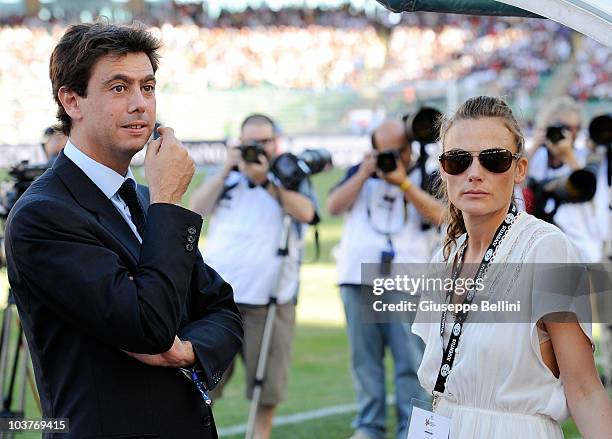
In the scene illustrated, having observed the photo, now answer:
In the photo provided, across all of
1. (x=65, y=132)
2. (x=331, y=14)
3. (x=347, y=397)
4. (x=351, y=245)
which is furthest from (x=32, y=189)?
(x=331, y=14)

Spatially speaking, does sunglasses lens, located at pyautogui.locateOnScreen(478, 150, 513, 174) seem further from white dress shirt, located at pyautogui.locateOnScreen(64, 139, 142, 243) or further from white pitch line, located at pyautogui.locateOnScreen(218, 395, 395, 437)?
white pitch line, located at pyautogui.locateOnScreen(218, 395, 395, 437)

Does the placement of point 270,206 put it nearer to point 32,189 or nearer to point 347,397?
point 347,397

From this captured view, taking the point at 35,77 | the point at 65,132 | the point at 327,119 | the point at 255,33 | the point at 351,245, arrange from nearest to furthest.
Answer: the point at 65,132, the point at 351,245, the point at 327,119, the point at 35,77, the point at 255,33

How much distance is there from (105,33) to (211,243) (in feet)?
Result: 12.7

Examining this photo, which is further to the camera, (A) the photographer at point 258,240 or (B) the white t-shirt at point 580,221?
(B) the white t-shirt at point 580,221

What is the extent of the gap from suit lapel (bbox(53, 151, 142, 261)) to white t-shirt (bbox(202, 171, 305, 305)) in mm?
3558

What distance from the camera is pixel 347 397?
304 inches

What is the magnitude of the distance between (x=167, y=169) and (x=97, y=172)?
7.2 inches

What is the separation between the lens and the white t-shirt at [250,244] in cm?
612

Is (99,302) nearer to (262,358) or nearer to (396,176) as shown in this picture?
(396,176)

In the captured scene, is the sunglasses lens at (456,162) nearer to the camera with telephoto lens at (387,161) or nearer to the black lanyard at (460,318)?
the black lanyard at (460,318)

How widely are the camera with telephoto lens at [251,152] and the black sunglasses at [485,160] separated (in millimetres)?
3488

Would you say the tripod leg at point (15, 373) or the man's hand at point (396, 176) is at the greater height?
the man's hand at point (396, 176)

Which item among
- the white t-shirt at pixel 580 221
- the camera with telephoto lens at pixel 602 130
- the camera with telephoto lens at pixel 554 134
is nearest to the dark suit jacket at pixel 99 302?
the camera with telephoto lens at pixel 602 130
